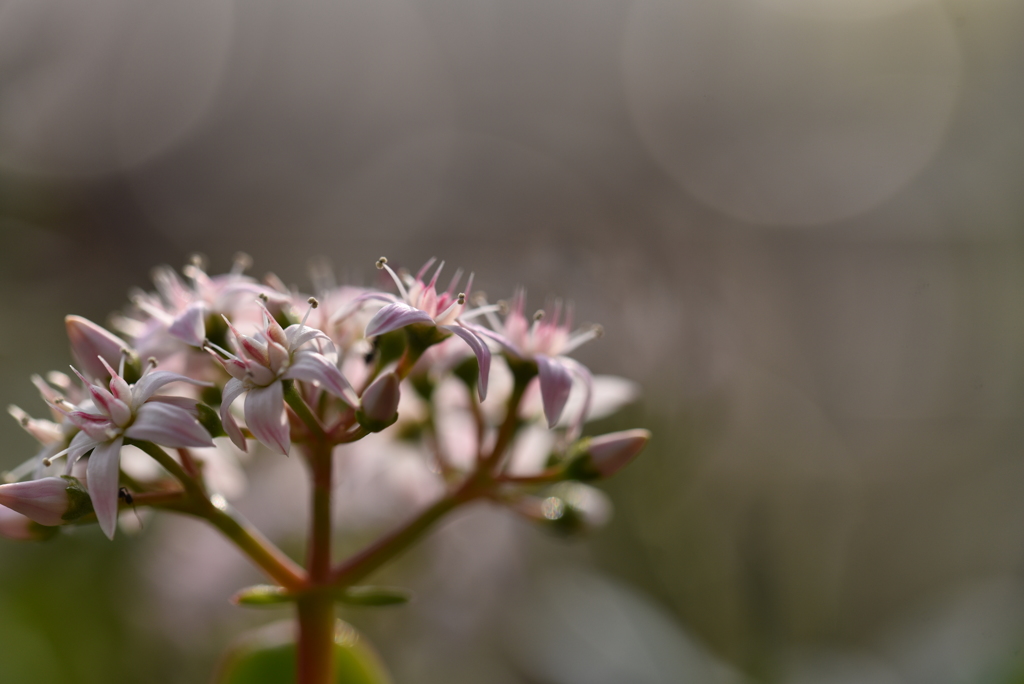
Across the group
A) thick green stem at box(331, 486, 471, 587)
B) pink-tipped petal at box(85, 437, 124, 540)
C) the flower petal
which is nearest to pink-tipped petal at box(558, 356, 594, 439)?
thick green stem at box(331, 486, 471, 587)

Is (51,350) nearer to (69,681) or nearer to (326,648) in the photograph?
(69,681)

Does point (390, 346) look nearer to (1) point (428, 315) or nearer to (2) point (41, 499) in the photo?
(1) point (428, 315)

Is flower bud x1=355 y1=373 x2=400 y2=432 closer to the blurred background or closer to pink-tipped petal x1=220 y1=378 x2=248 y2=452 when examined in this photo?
pink-tipped petal x1=220 y1=378 x2=248 y2=452

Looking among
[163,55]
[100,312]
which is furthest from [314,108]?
[100,312]

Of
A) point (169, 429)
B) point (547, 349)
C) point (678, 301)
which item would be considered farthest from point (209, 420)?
point (678, 301)

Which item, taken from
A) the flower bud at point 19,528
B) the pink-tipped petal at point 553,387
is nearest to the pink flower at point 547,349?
the pink-tipped petal at point 553,387

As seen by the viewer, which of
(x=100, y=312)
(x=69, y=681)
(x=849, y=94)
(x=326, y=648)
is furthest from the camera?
(x=849, y=94)
